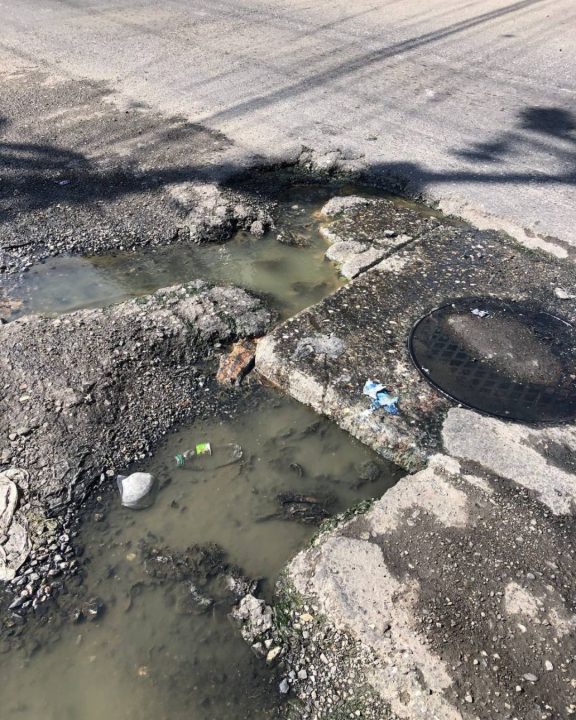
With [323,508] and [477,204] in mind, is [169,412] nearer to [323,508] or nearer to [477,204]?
[323,508]

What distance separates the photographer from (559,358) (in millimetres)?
3262

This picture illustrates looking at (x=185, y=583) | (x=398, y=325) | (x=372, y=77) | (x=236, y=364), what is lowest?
(x=185, y=583)

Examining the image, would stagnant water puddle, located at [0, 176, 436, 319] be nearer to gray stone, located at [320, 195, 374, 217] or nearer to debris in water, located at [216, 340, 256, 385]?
gray stone, located at [320, 195, 374, 217]

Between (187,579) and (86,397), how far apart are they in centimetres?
110

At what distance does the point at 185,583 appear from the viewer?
2412mm

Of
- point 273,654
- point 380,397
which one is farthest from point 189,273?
point 273,654

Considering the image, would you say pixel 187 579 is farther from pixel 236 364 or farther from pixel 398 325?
pixel 398 325

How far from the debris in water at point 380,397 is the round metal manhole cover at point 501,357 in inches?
10.3

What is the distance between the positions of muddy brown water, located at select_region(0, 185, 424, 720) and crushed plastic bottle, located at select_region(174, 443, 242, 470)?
0.03 metres

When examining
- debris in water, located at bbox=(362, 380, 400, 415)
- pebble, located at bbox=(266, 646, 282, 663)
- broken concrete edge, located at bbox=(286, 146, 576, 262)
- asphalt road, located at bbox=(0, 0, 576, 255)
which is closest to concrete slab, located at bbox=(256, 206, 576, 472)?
debris in water, located at bbox=(362, 380, 400, 415)

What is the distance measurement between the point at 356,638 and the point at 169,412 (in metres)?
1.45

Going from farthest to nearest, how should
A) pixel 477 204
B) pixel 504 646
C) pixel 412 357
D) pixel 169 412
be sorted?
pixel 477 204, pixel 412 357, pixel 169 412, pixel 504 646

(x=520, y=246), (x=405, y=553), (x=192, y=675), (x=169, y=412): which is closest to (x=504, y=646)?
(x=405, y=553)

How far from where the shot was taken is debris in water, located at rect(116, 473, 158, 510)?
2.67m
